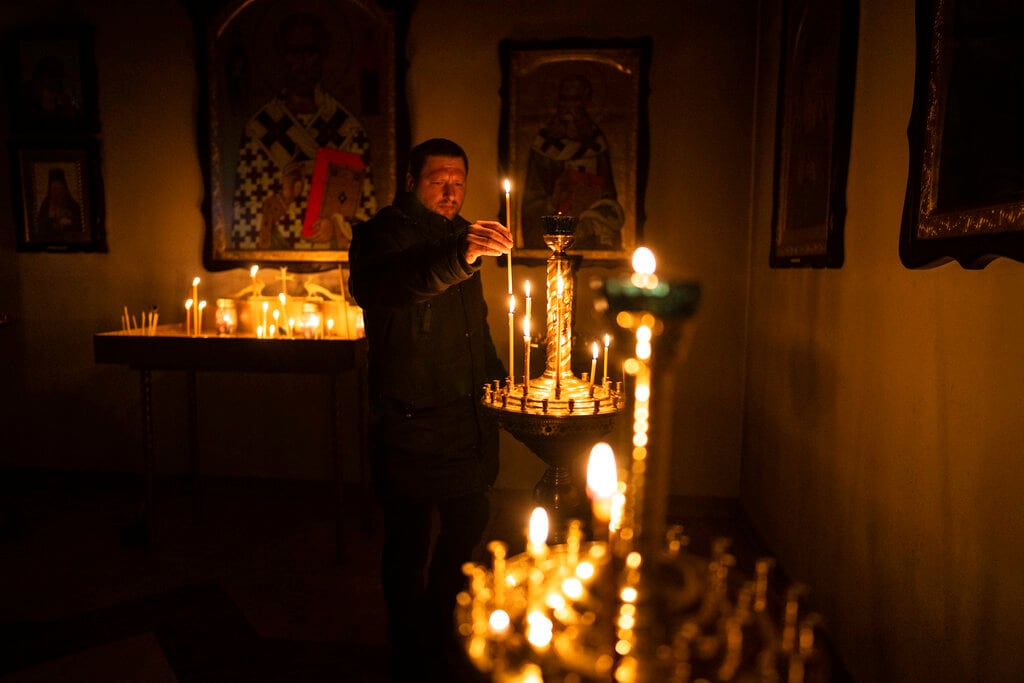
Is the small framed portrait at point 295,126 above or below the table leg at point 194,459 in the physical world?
above

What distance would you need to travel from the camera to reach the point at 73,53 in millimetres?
4160

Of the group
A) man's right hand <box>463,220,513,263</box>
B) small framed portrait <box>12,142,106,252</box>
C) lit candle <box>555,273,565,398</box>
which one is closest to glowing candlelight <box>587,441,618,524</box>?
lit candle <box>555,273,565,398</box>

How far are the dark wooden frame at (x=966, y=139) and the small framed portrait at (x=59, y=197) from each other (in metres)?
4.42

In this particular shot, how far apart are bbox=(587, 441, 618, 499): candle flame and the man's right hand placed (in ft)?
3.60

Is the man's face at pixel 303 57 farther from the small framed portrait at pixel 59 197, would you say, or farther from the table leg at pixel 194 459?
the table leg at pixel 194 459

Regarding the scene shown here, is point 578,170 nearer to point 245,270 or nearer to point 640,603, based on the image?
point 245,270

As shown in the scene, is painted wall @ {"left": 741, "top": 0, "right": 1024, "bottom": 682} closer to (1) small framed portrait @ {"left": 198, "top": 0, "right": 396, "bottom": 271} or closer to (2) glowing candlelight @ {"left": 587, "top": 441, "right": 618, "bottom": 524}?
(2) glowing candlelight @ {"left": 587, "top": 441, "right": 618, "bottom": 524}

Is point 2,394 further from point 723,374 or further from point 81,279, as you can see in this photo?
point 723,374

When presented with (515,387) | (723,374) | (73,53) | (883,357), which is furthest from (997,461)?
(73,53)

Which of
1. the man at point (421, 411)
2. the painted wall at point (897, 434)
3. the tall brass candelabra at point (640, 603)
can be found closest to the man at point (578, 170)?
the painted wall at point (897, 434)

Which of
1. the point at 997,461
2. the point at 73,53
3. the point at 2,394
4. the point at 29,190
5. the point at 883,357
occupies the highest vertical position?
the point at 73,53

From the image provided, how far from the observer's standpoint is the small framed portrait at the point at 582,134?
3816mm

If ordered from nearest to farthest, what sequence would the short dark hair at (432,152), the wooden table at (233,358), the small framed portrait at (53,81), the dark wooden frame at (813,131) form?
1. the short dark hair at (432,152)
2. the dark wooden frame at (813,131)
3. the wooden table at (233,358)
4. the small framed portrait at (53,81)

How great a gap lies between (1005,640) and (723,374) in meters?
2.67
